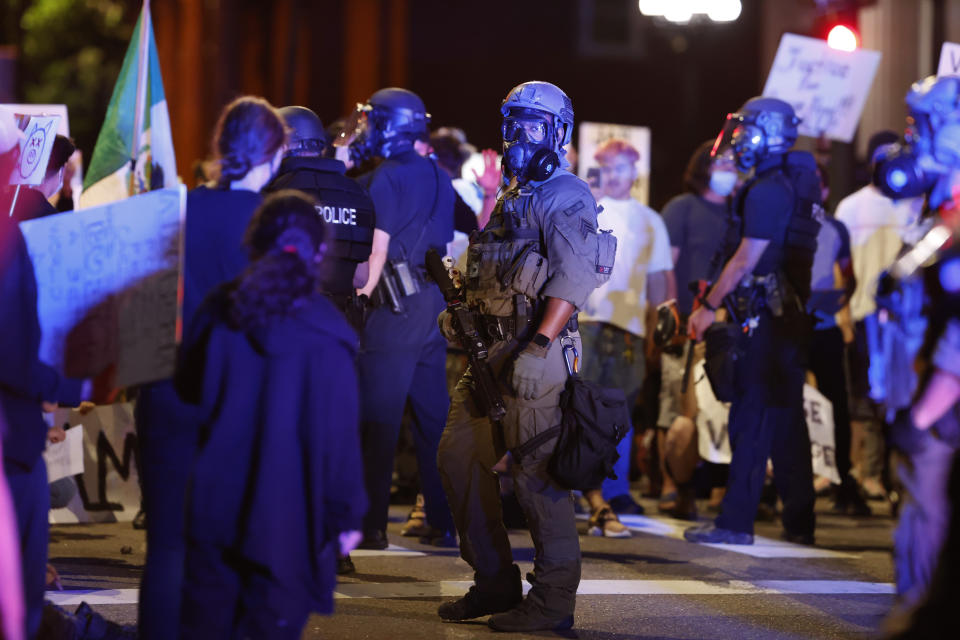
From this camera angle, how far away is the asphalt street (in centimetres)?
579

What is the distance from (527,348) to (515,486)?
1.89ft

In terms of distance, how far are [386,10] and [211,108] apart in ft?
17.2

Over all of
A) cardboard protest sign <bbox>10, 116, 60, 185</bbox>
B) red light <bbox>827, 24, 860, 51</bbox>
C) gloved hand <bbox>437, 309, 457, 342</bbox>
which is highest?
red light <bbox>827, 24, 860, 51</bbox>

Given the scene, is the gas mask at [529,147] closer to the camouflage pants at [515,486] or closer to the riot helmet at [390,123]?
the camouflage pants at [515,486]

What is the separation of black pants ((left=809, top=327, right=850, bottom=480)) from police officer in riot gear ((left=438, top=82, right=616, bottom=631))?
424 cm

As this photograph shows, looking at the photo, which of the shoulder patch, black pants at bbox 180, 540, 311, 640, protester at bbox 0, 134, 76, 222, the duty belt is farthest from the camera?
protester at bbox 0, 134, 76, 222

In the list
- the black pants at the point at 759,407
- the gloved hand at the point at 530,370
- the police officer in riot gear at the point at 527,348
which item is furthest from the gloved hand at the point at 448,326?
the black pants at the point at 759,407

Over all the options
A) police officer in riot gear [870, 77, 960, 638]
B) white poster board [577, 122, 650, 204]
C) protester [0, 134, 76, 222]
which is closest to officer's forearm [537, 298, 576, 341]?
police officer in riot gear [870, 77, 960, 638]

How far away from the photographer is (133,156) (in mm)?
8109

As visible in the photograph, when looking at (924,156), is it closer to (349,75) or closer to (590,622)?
(590,622)

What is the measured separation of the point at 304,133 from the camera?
6695mm

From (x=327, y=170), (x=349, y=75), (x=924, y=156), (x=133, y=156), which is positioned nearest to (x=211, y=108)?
(x=349, y=75)

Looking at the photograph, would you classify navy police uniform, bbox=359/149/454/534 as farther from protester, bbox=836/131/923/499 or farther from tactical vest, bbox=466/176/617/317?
protester, bbox=836/131/923/499

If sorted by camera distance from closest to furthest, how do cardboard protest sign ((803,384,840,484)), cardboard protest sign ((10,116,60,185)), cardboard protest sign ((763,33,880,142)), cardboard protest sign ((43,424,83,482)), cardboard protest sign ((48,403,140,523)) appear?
cardboard protest sign ((10,116,60,185)) → cardboard protest sign ((43,424,83,482)) → cardboard protest sign ((48,403,140,523)) → cardboard protest sign ((803,384,840,484)) → cardboard protest sign ((763,33,880,142))
